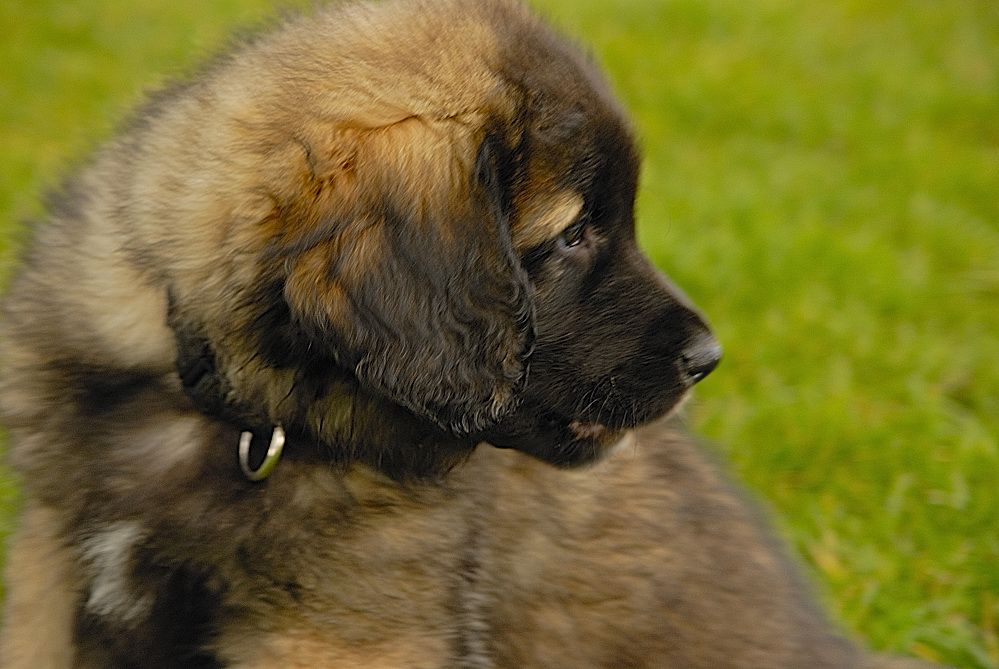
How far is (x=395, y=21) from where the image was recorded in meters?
2.01

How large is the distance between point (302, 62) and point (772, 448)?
2003 mm

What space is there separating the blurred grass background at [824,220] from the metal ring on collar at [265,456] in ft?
2.72

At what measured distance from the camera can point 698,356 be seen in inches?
83.4

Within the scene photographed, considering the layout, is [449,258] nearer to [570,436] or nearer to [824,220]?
[570,436]

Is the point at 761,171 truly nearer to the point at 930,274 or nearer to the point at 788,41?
the point at 930,274

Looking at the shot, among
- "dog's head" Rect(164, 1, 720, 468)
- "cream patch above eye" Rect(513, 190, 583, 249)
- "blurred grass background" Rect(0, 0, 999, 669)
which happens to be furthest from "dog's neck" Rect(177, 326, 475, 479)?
"blurred grass background" Rect(0, 0, 999, 669)

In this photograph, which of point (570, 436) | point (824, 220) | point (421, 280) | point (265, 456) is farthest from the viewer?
point (824, 220)

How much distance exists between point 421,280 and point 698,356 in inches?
25.5

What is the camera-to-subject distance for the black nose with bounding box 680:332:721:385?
212cm

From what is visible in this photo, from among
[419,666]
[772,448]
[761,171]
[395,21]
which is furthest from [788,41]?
[419,666]

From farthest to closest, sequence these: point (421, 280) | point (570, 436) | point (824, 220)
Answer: point (824, 220) → point (570, 436) → point (421, 280)

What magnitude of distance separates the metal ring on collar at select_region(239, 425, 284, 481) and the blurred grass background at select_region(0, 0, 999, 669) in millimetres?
830

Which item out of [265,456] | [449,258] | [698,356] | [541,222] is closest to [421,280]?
[449,258]

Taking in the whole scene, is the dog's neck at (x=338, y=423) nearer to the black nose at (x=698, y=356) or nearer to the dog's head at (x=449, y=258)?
the dog's head at (x=449, y=258)
